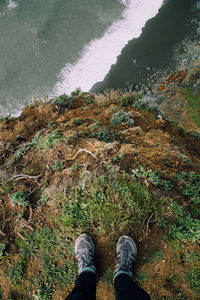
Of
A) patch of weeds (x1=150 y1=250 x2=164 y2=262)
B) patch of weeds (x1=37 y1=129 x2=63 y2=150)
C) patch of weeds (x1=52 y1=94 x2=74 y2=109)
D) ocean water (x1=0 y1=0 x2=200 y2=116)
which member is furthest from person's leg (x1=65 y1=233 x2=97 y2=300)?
ocean water (x1=0 y1=0 x2=200 y2=116)

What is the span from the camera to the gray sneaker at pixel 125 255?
2500 millimetres

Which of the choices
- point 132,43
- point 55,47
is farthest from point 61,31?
point 132,43

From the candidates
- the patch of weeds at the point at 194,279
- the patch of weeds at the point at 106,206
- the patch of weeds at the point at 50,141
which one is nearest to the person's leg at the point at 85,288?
the patch of weeds at the point at 106,206

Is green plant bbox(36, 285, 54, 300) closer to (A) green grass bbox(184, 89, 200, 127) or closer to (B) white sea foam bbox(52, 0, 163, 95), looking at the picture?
(A) green grass bbox(184, 89, 200, 127)

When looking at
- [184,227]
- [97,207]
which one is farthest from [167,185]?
[97,207]

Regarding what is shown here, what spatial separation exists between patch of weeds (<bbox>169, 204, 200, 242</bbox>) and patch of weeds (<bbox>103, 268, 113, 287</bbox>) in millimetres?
1044

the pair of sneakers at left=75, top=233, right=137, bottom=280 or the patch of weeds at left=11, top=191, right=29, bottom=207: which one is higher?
the patch of weeds at left=11, top=191, right=29, bottom=207

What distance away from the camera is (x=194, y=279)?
246 centimetres

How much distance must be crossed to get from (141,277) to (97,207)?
112cm

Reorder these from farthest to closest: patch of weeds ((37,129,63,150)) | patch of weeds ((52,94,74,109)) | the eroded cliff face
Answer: patch of weeds ((52,94,74,109)), patch of weeds ((37,129,63,150)), the eroded cliff face

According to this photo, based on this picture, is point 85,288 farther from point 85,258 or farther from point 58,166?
point 58,166

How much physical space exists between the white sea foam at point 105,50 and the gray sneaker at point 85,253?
8581 mm

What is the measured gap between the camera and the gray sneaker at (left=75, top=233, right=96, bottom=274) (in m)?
2.58

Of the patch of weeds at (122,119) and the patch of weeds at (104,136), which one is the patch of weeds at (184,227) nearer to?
the patch of weeds at (104,136)
